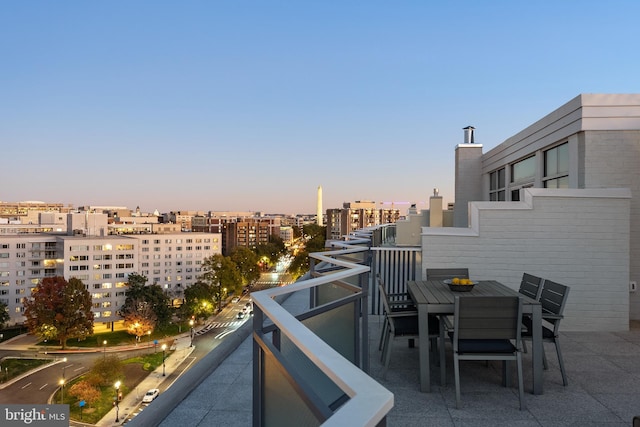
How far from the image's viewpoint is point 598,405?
332cm

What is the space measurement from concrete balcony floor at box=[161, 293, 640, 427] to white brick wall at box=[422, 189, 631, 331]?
1.45m

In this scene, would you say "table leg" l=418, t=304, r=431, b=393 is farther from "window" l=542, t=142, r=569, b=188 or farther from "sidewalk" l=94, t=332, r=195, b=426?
"sidewalk" l=94, t=332, r=195, b=426

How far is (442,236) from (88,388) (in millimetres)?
31774

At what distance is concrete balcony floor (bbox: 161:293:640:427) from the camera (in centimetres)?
308

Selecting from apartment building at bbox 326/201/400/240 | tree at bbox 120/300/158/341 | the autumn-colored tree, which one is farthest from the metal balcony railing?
apartment building at bbox 326/201/400/240

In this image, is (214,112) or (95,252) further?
(214,112)

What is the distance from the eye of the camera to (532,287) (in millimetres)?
4621

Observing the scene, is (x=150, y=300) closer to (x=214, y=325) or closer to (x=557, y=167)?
(x=214, y=325)

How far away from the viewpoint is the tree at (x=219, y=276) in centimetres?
5791

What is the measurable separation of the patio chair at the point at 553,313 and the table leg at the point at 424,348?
0.97 metres

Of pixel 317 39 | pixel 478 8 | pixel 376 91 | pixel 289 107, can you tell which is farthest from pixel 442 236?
pixel 289 107

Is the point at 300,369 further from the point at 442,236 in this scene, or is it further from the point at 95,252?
the point at 95,252

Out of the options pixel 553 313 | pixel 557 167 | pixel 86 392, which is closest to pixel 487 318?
pixel 553 313

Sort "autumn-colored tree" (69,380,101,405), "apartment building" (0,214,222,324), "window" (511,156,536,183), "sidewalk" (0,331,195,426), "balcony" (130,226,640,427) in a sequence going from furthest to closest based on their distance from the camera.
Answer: "apartment building" (0,214,222,324)
"autumn-colored tree" (69,380,101,405)
"sidewalk" (0,331,195,426)
"window" (511,156,536,183)
"balcony" (130,226,640,427)
